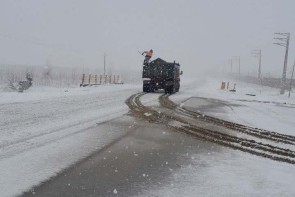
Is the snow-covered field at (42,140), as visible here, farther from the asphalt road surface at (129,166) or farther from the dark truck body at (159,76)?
the dark truck body at (159,76)

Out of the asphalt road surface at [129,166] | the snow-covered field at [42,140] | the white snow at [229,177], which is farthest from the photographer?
the snow-covered field at [42,140]

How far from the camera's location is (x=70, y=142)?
24.5 ft

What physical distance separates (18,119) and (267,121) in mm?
8593

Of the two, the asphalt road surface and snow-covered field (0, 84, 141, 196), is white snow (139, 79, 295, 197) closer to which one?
the asphalt road surface

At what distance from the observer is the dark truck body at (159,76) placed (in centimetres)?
2517

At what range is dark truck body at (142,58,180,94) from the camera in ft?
82.6

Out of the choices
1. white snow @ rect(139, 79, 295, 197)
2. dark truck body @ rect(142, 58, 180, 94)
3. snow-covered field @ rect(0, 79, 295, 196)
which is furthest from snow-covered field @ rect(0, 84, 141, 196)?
dark truck body @ rect(142, 58, 180, 94)

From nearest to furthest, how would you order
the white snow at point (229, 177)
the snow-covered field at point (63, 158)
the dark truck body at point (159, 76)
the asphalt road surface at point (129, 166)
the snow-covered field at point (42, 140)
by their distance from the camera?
the asphalt road surface at point (129, 166) < the white snow at point (229, 177) < the snow-covered field at point (63, 158) < the snow-covered field at point (42, 140) < the dark truck body at point (159, 76)

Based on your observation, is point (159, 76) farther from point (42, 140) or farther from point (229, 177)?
point (229, 177)

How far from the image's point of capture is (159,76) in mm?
25422

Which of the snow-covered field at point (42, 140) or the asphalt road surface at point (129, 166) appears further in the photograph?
the snow-covered field at point (42, 140)

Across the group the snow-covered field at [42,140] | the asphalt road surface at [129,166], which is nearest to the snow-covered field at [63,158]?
the snow-covered field at [42,140]

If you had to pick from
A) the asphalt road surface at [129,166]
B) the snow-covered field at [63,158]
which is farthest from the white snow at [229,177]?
the asphalt road surface at [129,166]

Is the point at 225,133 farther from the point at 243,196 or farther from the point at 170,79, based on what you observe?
the point at 170,79
